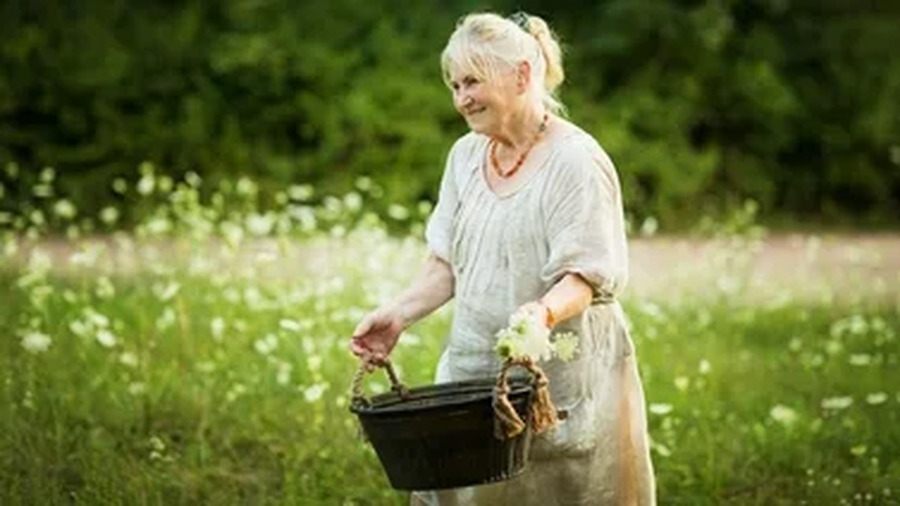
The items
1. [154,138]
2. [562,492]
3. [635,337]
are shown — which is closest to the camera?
[562,492]

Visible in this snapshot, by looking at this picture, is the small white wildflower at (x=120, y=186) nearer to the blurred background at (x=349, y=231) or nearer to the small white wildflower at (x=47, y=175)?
the blurred background at (x=349, y=231)

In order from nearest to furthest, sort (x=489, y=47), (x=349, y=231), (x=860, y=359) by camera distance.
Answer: (x=489, y=47) → (x=860, y=359) → (x=349, y=231)

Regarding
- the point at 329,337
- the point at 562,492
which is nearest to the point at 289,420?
the point at 329,337

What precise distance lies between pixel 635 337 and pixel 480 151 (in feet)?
13.7

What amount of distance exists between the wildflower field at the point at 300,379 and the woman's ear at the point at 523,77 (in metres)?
1.60

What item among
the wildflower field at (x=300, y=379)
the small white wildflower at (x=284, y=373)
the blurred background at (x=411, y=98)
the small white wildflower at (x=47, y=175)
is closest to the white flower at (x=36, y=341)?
the wildflower field at (x=300, y=379)

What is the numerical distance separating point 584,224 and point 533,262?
0.18 meters

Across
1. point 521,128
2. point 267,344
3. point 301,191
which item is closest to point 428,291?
point 521,128

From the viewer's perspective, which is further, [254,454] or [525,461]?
[254,454]

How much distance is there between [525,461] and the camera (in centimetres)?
471

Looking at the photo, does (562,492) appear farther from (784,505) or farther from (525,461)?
(784,505)

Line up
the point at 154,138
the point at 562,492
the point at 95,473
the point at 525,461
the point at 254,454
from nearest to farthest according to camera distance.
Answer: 1. the point at 525,461
2. the point at 562,492
3. the point at 95,473
4. the point at 254,454
5. the point at 154,138

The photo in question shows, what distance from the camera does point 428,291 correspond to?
5129mm

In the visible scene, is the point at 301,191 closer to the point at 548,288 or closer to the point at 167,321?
the point at 167,321
